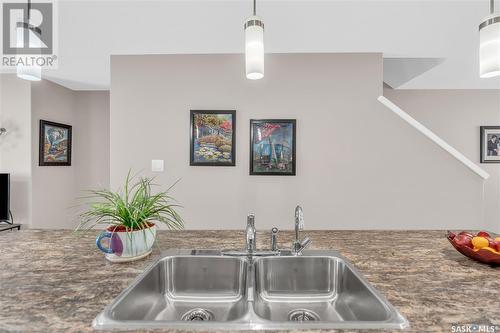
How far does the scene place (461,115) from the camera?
12.7 feet

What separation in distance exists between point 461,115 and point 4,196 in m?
6.08

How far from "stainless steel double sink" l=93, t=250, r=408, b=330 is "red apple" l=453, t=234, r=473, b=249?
452mm

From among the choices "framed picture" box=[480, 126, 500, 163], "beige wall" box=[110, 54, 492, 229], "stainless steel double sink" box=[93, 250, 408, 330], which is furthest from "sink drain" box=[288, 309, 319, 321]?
"framed picture" box=[480, 126, 500, 163]

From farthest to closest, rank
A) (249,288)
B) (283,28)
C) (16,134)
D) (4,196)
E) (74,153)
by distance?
(74,153) → (16,134) → (4,196) → (283,28) → (249,288)

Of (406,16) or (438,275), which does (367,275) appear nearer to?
(438,275)

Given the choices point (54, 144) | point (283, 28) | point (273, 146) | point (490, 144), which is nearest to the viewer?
point (283, 28)

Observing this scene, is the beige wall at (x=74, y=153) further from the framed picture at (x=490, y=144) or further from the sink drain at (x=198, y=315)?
the framed picture at (x=490, y=144)

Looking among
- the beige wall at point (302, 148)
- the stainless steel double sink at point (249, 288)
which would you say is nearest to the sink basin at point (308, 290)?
the stainless steel double sink at point (249, 288)

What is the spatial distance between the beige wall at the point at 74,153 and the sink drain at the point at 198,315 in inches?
137

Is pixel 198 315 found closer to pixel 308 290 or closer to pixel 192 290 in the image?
pixel 192 290

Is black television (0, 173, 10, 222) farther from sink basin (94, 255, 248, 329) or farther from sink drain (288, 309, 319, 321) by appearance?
sink drain (288, 309, 319, 321)

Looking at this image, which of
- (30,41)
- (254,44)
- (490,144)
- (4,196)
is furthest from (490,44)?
(4,196)

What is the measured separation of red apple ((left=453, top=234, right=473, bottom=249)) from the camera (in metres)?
1.02

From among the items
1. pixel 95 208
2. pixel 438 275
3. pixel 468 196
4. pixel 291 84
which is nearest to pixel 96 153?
pixel 291 84
